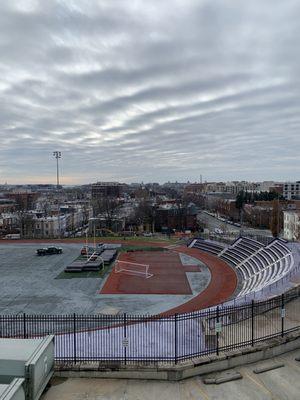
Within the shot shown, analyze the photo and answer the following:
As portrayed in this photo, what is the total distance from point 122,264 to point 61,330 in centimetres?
2009

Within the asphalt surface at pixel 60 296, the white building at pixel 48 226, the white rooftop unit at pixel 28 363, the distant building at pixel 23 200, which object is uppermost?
the white rooftop unit at pixel 28 363

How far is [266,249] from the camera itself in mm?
37531

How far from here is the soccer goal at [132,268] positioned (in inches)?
1321

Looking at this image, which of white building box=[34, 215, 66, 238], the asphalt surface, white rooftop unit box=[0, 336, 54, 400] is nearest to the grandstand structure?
the asphalt surface

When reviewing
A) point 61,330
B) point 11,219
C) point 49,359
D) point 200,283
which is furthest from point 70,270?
point 11,219

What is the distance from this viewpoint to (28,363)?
8.99 metres

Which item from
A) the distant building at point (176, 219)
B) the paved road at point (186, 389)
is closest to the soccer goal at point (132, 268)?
the paved road at point (186, 389)

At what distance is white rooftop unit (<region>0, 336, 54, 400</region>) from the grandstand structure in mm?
17220

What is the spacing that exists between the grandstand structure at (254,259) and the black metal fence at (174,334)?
9.05 m

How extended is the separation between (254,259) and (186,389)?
92.3ft

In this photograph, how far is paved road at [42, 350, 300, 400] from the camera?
9938 millimetres

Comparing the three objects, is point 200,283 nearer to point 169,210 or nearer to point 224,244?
point 224,244

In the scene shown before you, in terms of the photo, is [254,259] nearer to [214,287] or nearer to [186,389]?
[214,287]

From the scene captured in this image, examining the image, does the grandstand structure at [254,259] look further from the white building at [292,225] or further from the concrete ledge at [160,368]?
the white building at [292,225]
